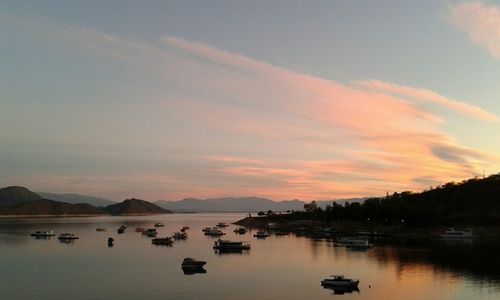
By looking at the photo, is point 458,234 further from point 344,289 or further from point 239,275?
point 344,289

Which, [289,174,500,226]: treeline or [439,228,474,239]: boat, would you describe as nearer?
[439,228,474,239]: boat

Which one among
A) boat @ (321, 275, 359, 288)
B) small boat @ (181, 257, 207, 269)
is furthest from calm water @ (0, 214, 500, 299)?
small boat @ (181, 257, 207, 269)

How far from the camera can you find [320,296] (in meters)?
51.2

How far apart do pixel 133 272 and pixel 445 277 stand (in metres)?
43.3

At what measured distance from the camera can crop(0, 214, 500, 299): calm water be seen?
173 feet

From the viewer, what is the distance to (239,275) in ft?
217

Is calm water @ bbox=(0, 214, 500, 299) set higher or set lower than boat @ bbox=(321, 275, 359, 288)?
lower

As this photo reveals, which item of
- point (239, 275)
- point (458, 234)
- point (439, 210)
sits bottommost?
point (239, 275)

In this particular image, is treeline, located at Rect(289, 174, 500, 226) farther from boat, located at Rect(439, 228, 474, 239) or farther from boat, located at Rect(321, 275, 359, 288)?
boat, located at Rect(321, 275, 359, 288)

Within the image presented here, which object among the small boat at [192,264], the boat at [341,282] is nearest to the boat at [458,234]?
the boat at [341,282]

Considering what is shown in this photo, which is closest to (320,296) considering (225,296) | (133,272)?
(225,296)

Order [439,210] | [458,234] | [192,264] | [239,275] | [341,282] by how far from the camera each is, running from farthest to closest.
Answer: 1. [439,210]
2. [458,234]
3. [192,264]
4. [239,275]
5. [341,282]

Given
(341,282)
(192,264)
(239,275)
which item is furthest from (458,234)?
(192,264)

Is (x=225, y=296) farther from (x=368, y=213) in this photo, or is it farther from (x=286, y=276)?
(x=368, y=213)
